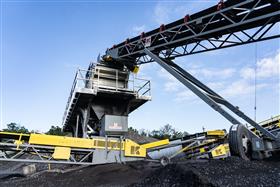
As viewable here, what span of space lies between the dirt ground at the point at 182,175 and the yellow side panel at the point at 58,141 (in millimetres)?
1024

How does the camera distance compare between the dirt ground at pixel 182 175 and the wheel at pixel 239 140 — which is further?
the wheel at pixel 239 140

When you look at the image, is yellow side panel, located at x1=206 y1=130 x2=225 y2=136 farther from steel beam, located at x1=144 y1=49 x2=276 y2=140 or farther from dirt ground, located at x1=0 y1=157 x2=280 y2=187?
dirt ground, located at x1=0 y1=157 x2=280 y2=187

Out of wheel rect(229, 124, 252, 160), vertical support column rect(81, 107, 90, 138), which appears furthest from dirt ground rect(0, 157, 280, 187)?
vertical support column rect(81, 107, 90, 138)

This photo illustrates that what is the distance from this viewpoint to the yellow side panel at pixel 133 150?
9.16m

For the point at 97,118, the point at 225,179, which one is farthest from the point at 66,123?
the point at 225,179

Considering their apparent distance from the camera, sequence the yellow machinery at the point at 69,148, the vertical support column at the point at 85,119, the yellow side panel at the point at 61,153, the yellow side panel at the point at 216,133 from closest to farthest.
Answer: the yellow machinery at the point at 69,148 < the yellow side panel at the point at 61,153 < the yellow side panel at the point at 216,133 < the vertical support column at the point at 85,119

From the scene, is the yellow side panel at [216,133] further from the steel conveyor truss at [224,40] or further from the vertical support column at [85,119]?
the vertical support column at [85,119]

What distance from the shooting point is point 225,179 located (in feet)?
19.2

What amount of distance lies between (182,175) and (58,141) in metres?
4.21

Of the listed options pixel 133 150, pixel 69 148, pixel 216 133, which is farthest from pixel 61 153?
pixel 216 133

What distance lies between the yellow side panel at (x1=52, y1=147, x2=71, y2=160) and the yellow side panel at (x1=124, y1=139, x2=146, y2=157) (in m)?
2.03

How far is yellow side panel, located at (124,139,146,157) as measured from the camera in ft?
30.1

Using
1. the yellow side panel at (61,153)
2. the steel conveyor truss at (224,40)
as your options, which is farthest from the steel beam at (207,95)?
the yellow side panel at (61,153)

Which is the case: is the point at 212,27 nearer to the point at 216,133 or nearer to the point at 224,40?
the point at 224,40
